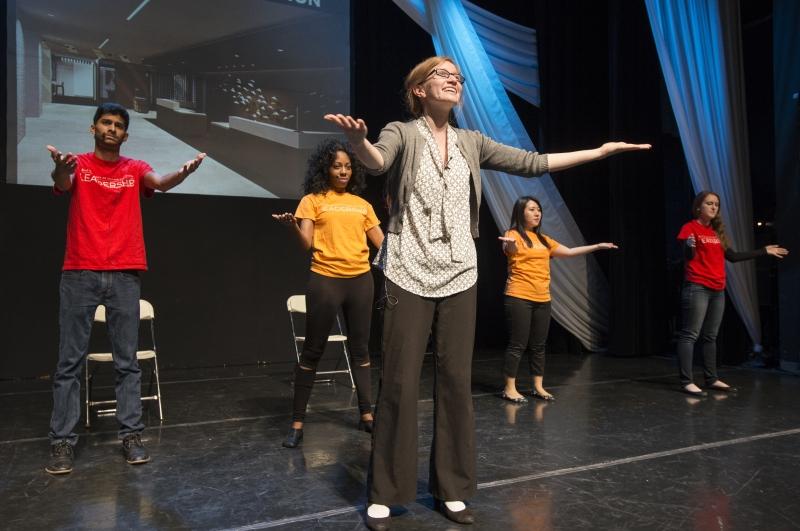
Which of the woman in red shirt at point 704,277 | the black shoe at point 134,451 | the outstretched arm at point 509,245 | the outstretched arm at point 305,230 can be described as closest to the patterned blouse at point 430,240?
the outstretched arm at point 305,230

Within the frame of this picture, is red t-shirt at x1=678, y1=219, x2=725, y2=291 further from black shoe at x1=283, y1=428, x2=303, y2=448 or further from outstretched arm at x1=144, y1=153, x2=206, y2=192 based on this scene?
outstretched arm at x1=144, y1=153, x2=206, y2=192

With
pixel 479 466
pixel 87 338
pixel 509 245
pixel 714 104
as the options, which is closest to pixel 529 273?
pixel 509 245

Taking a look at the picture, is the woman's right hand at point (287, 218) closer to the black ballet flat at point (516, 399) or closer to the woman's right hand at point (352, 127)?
the woman's right hand at point (352, 127)

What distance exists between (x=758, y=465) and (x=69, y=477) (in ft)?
9.28

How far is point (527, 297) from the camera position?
4301mm

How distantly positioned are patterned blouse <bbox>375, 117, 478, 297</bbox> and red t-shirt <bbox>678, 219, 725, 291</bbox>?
2.95 m

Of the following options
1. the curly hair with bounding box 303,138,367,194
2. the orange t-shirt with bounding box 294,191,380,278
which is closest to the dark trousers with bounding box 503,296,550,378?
the orange t-shirt with bounding box 294,191,380,278

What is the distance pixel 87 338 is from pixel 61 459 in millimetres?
496

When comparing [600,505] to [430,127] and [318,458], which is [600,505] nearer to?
[318,458]

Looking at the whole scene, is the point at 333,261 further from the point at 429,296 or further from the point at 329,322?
the point at 429,296

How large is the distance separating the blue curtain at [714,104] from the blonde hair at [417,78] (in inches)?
172

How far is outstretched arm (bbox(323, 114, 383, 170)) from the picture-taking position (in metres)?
1.72

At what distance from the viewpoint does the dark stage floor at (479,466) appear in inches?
86.6

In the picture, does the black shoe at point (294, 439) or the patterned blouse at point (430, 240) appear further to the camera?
the black shoe at point (294, 439)
